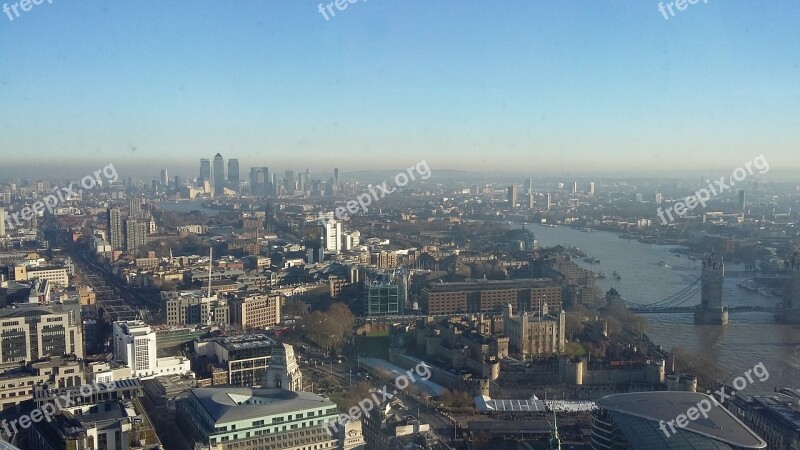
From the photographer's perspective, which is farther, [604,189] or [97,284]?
[604,189]

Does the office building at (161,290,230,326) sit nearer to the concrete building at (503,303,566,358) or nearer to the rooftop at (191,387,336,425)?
the concrete building at (503,303,566,358)

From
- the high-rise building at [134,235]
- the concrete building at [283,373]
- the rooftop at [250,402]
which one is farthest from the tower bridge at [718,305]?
the high-rise building at [134,235]

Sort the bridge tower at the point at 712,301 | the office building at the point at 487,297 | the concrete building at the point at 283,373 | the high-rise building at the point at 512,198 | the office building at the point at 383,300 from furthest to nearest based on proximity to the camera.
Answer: the high-rise building at the point at 512,198 < the office building at the point at 487,297 < the office building at the point at 383,300 < the bridge tower at the point at 712,301 < the concrete building at the point at 283,373

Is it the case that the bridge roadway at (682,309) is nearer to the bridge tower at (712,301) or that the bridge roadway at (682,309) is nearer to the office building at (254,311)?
the bridge tower at (712,301)

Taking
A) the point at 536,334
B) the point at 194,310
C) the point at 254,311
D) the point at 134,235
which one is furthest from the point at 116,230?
the point at 536,334

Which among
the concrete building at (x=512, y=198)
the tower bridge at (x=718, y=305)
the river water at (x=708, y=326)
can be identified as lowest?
the river water at (x=708, y=326)

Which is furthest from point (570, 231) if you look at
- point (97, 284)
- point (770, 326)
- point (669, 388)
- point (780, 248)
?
point (669, 388)

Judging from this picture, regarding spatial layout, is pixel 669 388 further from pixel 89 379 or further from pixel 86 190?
pixel 86 190
